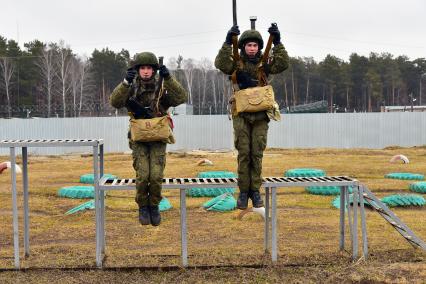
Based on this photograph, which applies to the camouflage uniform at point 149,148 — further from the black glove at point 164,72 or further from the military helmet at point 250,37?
the military helmet at point 250,37

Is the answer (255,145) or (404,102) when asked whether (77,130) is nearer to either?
(255,145)

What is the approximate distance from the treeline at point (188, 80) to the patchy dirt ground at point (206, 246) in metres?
38.1

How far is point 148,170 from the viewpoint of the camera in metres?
6.21

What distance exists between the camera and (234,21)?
678 cm

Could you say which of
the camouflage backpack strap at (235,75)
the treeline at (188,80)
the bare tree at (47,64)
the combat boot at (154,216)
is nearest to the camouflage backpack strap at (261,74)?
the camouflage backpack strap at (235,75)

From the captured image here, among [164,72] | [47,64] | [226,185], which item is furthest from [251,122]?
[47,64]

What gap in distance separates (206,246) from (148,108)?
2918 millimetres

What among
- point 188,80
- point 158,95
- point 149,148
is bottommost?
point 149,148

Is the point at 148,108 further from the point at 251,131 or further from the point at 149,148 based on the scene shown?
the point at 251,131

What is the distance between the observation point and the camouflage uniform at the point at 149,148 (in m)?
6.16

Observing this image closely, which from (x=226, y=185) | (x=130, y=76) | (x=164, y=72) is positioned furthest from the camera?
(x=226, y=185)

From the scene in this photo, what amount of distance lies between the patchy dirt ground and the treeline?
125 feet

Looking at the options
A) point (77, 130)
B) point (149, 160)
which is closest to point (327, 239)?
point (149, 160)

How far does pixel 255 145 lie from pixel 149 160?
133 centimetres
